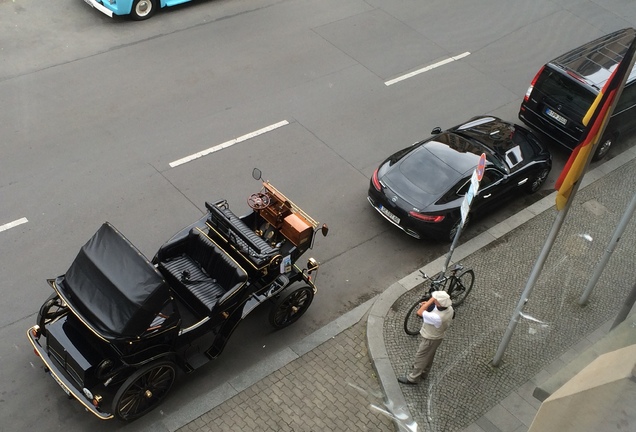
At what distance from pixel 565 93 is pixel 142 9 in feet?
29.6

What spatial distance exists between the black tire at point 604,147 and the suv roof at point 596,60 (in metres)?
1.09

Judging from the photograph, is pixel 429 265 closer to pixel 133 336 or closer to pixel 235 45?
pixel 133 336

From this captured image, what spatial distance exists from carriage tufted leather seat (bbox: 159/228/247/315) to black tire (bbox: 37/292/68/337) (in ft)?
4.30

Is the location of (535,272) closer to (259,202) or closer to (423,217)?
(423,217)

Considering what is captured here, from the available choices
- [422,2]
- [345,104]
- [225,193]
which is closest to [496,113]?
[345,104]

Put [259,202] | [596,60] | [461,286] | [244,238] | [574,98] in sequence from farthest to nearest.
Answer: [596,60] < [574,98] < [461,286] < [259,202] < [244,238]

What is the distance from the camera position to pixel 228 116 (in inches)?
565

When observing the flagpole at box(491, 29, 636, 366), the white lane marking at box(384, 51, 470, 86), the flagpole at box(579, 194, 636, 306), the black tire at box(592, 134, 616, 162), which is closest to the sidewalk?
the flagpole at box(579, 194, 636, 306)

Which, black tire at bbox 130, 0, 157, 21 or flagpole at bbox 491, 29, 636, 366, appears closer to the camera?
flagpole at bbox 491, 29, 636, 366

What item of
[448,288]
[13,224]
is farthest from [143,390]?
[448,288]

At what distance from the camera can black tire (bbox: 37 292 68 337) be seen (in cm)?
919

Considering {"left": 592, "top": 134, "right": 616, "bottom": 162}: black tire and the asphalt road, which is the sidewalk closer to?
the asphalt road

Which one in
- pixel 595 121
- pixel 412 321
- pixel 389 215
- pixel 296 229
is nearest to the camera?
pixel 595 121

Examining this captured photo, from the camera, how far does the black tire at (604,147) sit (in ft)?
48.1
